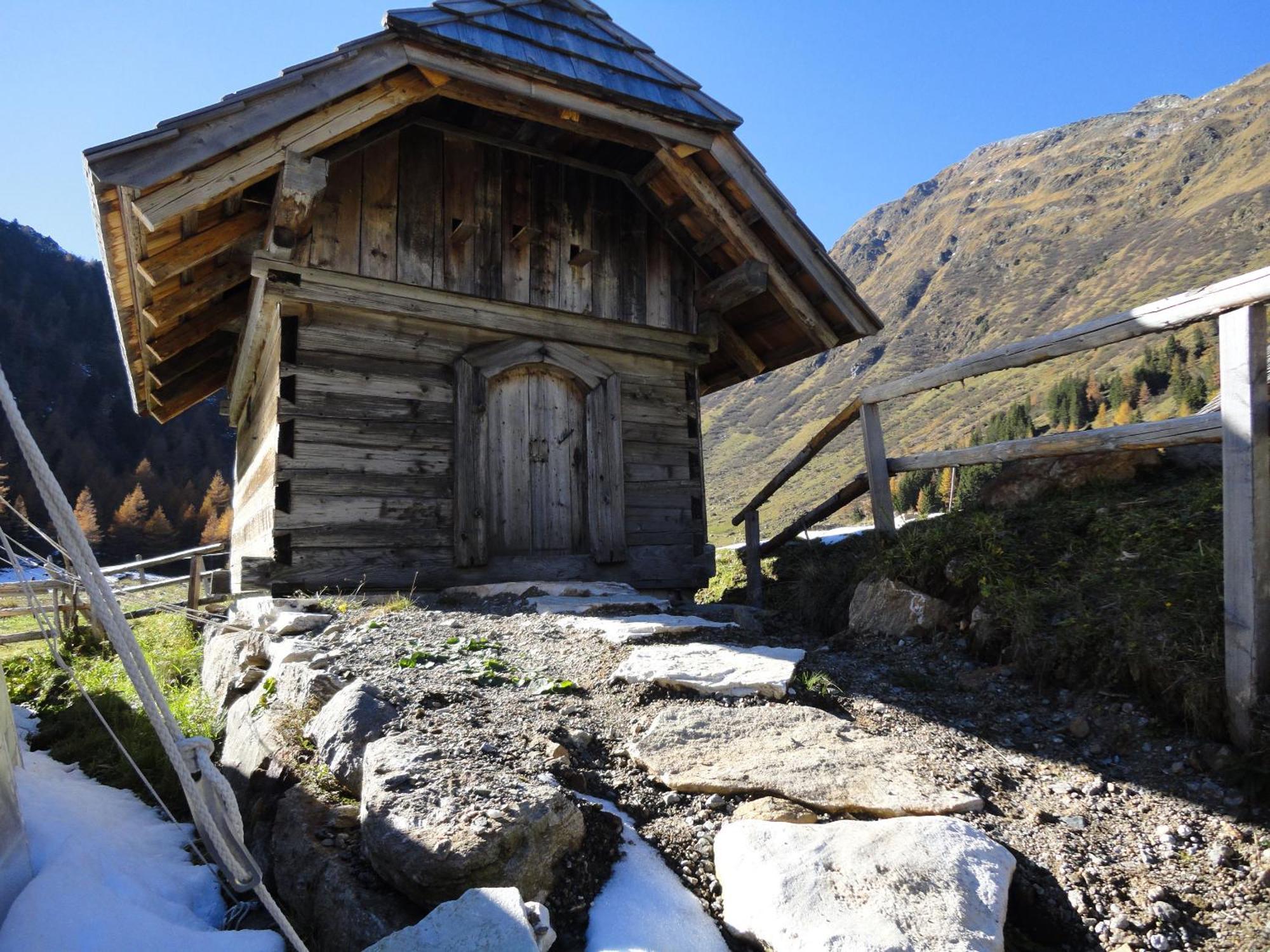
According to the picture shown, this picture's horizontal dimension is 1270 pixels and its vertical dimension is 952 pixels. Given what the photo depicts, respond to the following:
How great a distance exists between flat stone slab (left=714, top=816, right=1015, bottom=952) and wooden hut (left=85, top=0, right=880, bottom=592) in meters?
4.94

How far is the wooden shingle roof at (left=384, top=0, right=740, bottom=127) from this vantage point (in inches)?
224

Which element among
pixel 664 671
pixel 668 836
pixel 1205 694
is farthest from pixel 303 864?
pixel 1205 694

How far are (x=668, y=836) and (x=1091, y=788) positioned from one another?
1.65 m

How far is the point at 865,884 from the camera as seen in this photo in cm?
197

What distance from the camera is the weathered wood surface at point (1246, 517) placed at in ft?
9.23

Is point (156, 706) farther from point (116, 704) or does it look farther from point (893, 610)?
point (116, 704)

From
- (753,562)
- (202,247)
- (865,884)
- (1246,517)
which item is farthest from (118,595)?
(1246,517)

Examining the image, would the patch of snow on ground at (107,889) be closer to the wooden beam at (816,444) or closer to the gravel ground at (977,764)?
the gravel ground at (977,764)

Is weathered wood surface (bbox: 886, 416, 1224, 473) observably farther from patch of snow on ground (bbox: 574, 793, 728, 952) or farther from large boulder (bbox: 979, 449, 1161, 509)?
patch of snow on ground (bbox: 574, 793, 728, 952)

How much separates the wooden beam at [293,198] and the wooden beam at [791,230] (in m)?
3.38

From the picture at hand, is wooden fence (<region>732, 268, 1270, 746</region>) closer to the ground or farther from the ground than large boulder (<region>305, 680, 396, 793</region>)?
farther from the ground

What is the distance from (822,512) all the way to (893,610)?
1858 millimetres

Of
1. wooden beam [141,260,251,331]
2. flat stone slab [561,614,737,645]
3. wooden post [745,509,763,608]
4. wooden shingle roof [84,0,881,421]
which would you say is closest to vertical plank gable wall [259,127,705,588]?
wooden shingle roof [84,0,881,421]

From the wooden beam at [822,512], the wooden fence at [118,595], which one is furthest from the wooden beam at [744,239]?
the wooden fence at [118,595]
